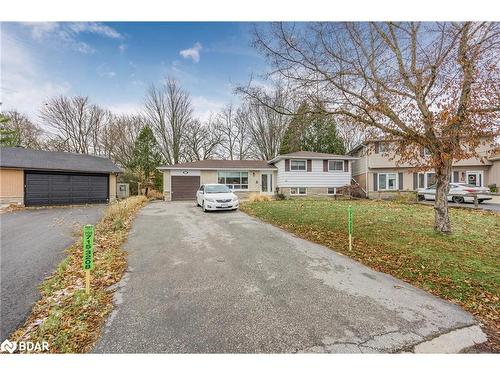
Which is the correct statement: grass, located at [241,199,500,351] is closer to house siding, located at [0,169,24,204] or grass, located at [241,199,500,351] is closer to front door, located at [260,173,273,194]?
front door, located at [260,173,273,194]

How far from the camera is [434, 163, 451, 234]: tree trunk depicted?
242 inches

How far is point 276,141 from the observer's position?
28.1m

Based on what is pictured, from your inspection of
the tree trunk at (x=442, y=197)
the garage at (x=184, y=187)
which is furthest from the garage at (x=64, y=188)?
the tree trunk at (x=442, y=197)

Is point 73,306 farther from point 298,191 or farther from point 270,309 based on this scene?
point 298,191

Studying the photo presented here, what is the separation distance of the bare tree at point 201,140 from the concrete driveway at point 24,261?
20.9 m

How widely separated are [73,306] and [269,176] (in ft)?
61.4

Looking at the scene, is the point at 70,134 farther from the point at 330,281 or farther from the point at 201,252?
the point at 330,281

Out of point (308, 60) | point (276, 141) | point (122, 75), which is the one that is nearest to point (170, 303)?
point (122, 75)

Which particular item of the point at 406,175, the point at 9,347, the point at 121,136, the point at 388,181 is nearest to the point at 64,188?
the point at 121,136

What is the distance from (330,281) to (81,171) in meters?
19.5

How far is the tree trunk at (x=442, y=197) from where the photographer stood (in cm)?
615

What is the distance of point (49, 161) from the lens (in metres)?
16.2

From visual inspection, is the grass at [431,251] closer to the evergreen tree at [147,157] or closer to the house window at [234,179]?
the house window at [234,179]

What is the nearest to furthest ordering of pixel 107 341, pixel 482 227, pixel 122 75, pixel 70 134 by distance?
pixel 107 341
pixel 122 75
pixel 482 227
pixel 70 134
